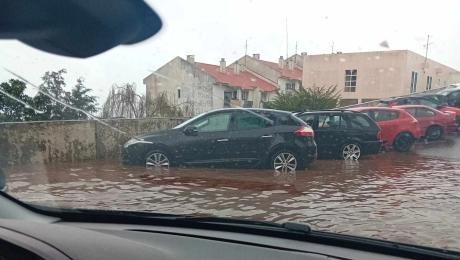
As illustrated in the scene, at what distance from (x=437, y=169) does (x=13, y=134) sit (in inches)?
202

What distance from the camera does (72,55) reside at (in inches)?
108

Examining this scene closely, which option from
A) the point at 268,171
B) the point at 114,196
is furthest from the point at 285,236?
the point at 268,171

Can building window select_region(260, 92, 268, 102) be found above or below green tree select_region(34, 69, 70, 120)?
above

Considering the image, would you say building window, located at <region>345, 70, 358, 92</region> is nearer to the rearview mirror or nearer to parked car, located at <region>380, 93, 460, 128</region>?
parked car, located at <region>380, 93, 460, 128</region>

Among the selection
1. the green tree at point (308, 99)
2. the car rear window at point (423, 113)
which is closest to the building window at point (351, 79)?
the green tree at point (308, 99)

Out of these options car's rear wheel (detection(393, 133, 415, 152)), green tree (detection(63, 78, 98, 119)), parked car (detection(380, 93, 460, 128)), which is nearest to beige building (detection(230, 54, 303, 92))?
green tree (detection(63, 78, 98, 119))

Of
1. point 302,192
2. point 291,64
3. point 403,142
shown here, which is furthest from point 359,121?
point 291,64

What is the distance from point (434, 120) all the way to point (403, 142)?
773 mm

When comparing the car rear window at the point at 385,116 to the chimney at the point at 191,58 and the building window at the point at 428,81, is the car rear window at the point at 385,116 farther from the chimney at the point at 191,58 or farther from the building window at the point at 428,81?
the chimney at the point at 191,58

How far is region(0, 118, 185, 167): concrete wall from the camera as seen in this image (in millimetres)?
3342

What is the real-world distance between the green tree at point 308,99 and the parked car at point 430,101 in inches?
26.9

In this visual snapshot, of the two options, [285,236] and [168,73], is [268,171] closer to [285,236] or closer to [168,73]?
[168,73]

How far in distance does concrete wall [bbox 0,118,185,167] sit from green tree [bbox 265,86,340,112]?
1200 mm

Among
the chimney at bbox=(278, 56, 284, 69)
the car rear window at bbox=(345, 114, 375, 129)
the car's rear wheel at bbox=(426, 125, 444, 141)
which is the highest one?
the chimney at bbox=(278, 56, 284, 69)
